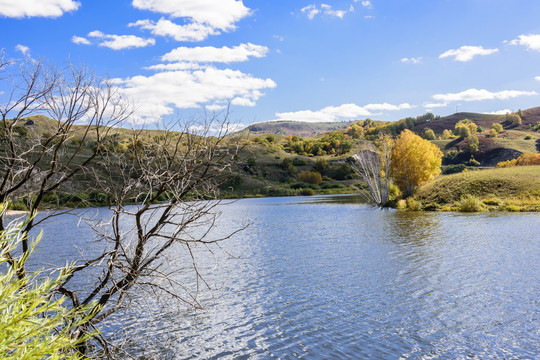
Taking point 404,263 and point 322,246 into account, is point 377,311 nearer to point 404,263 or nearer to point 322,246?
point 404,263

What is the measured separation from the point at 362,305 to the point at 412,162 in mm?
40707

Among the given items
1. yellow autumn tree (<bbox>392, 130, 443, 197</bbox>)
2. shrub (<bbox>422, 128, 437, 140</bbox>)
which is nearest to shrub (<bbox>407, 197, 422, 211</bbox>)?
yellow autumn tree (<bbox>392, 130, 443, 197</bbox>)

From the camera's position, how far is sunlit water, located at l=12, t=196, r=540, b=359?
30.0 feet

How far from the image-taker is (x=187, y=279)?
1577 centimetres

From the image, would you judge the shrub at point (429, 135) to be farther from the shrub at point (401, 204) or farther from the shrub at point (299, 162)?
the shrub at point (401, 204)

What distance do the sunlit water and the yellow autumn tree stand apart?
26570 millimetres

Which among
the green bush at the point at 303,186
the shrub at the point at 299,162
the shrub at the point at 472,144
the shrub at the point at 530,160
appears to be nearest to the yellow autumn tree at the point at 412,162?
the shrub at the point at 530,160

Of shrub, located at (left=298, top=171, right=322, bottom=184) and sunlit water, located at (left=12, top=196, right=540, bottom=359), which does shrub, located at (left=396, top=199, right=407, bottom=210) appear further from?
shrub, located at (left=298, top=171, right=322, bottom=184)

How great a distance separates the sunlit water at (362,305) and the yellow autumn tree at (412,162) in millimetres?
26570

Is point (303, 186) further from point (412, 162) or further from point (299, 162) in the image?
point (412, 162)

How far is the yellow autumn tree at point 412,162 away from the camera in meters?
48.9

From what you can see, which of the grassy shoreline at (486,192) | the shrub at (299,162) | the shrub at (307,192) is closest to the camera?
the grassy shoreline at (486,192)

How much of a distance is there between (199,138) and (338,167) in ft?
346

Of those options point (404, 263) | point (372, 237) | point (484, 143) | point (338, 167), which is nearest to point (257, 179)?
point (338, 167)
